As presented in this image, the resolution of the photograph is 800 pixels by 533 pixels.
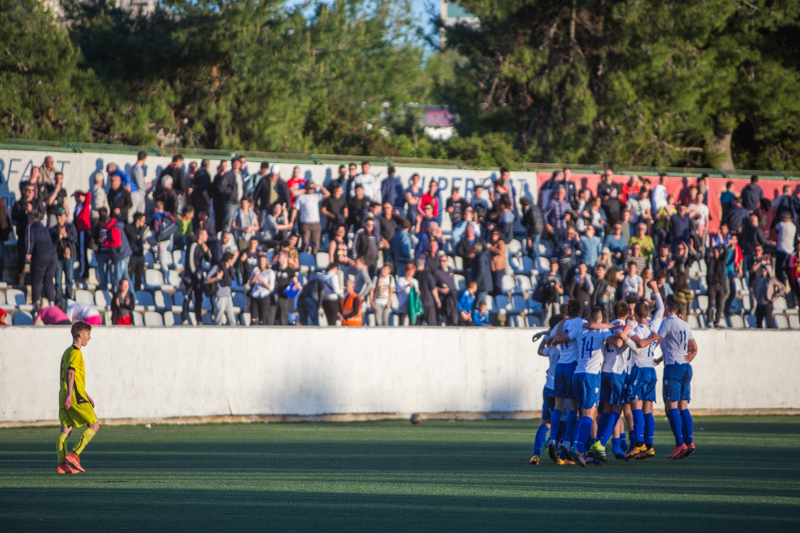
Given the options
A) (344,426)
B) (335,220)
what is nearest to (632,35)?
(335,220)

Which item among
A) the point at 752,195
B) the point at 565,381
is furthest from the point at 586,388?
the point at 752,195

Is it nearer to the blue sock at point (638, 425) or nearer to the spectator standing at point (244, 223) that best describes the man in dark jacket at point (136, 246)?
the spectator standing at point (244, 223)

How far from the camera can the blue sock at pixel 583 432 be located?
11562mm

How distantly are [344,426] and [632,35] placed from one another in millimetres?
20387

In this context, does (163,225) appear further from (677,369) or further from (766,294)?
(766,294)

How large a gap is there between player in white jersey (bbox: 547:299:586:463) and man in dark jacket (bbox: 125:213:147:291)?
10829mm

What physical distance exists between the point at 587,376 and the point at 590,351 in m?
0.30

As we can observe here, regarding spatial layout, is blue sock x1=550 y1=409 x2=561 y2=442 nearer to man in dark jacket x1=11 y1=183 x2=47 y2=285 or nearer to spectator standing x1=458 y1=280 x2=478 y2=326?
spectator standing x1=458 y1=280 x2=478 y2=326

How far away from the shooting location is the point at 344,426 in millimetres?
17656

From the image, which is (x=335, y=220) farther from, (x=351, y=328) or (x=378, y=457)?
(x=378, y=457)

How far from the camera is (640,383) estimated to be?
42.1ft

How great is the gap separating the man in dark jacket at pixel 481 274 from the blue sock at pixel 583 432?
9.65 meters

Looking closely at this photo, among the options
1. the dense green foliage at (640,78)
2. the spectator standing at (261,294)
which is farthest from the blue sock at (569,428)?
the dense green foliage at (640,78)

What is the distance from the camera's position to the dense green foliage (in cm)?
3247
